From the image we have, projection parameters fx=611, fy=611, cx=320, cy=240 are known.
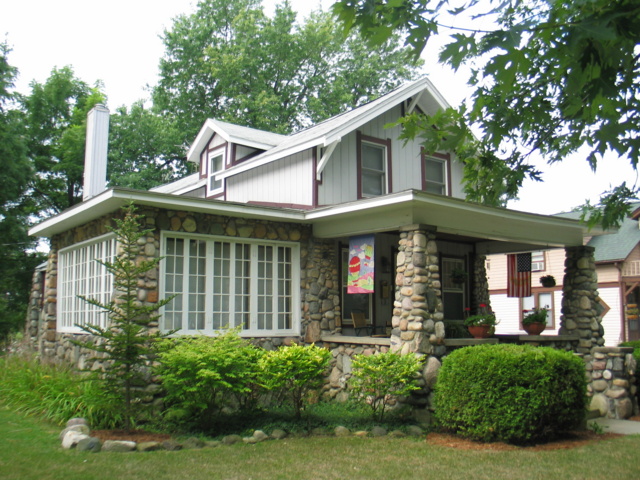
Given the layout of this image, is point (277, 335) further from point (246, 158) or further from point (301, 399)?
point (246, 158)

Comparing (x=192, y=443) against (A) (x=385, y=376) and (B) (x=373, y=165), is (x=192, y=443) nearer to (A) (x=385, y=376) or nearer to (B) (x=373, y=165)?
(A) (x=385, y=376)

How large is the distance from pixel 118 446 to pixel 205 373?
1.36 m

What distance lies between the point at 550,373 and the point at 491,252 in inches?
295

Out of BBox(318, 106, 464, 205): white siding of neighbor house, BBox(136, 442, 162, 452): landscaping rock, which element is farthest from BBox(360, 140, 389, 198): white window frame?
BBox(136, 442, 162, 452): landscaping rock

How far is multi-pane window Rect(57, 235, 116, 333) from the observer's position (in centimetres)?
1053

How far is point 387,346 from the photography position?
9898 millimetres

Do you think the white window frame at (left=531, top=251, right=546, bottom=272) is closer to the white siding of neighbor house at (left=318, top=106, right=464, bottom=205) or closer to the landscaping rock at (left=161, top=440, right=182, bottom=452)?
the white siding of neighbor house at (left=318, top=106, right=464, bottom=205)

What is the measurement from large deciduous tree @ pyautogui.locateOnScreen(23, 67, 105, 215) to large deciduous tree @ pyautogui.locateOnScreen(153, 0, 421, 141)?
4.59 meters

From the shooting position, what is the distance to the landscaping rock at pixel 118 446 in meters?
6.97

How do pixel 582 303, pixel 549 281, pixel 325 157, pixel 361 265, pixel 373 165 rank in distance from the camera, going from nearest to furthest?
pixel 361 265 → pixel 325 157 → pixel 582 303 → pixel 373 165 → pixel 549 281

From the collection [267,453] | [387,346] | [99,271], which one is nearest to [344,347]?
[387,346]

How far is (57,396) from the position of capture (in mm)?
8656

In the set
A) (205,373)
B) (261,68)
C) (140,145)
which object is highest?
(261,68)

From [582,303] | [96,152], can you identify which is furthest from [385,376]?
[96,152]
